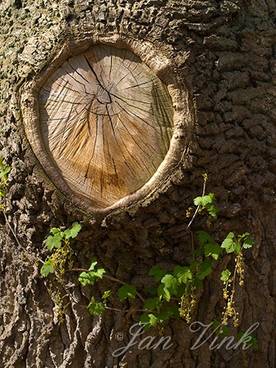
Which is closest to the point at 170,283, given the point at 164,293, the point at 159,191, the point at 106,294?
the point at 164,293

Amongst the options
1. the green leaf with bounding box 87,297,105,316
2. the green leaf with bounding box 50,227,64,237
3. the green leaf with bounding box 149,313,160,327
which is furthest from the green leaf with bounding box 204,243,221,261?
the green leaf with bounding box 50,227,64,237

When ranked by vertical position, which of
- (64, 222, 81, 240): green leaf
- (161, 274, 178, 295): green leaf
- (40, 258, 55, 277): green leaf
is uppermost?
(64, 222, 81, 240): green leaf

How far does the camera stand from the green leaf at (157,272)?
3.32 m

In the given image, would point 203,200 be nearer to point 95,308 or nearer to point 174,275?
point 174,275

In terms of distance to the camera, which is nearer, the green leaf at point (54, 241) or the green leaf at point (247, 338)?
the green leaf at point (54, 241)

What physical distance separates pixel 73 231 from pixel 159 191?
40 centimetres

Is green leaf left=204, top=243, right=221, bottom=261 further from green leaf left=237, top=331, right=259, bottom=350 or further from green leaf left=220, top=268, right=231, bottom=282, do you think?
green leaf left=237, top=331, right=259, bottom=350

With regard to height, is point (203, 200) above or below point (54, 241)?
above

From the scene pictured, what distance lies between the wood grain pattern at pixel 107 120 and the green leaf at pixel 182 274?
1.29 feet

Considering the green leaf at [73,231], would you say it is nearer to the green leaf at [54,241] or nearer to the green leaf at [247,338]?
the green leaf at [54,241]

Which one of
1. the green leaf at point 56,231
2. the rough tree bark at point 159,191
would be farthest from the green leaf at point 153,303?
the green leaf at point 56,231

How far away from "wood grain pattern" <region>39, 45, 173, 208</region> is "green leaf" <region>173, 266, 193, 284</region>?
39 centimetres

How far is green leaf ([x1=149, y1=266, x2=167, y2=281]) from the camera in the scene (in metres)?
3.32

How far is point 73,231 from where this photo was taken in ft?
10.7
